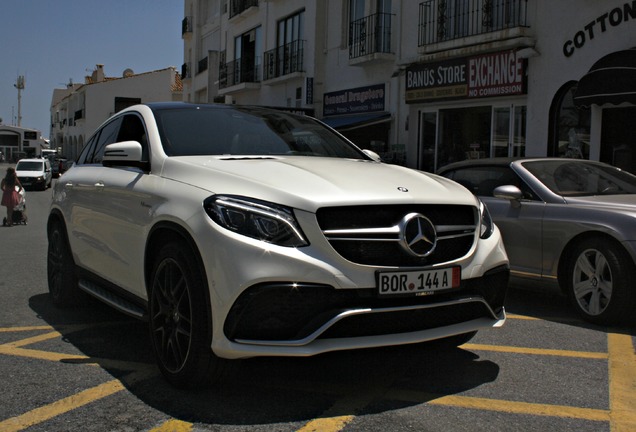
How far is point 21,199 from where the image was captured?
15.8 m

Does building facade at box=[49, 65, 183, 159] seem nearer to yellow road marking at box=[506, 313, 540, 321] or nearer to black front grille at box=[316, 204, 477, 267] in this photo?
yellow road marking at box=[506, 313, 540, 321]

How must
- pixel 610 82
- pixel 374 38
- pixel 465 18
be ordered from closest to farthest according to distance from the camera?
1. pixel 610 82
2. pixel 465 18
3. pixel 374 38

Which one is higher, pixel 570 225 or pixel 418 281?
pixel 570 225

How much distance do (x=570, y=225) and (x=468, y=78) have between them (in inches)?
422

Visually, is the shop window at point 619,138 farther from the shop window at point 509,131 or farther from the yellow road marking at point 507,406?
the yellow road marking at point 507,406

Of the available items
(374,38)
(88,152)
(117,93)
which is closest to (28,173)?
(374,38)

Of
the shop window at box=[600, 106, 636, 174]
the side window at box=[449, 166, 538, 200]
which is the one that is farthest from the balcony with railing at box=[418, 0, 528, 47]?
the side window at box=[449, 166, 538, 200]

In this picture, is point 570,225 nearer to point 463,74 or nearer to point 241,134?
point 241,134

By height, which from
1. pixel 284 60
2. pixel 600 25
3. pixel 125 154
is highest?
pixel 284 60

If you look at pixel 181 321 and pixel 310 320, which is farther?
pixel 181 321

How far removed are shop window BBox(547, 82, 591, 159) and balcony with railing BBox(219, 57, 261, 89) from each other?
1668 centimetres

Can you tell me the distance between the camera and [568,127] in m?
14.0

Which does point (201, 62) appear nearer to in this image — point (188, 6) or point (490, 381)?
point (188, 6)

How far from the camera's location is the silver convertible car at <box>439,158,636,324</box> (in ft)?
17.5
